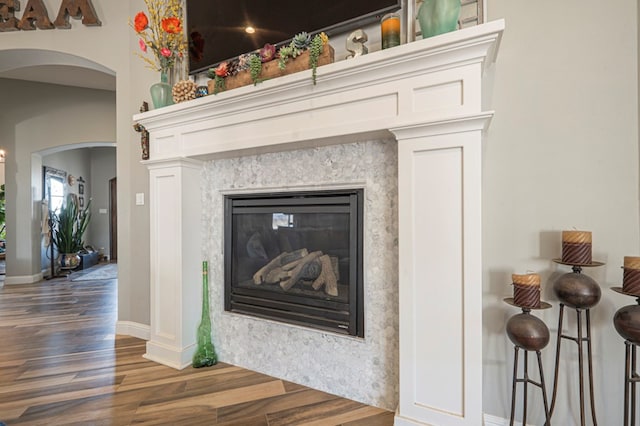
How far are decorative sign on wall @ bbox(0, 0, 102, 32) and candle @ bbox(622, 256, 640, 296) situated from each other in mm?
4105

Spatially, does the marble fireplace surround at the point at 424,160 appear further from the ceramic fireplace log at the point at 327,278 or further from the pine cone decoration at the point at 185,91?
the pine cone decoration at the point at 185,91

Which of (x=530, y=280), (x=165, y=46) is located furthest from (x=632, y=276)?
(x=165, y=46)

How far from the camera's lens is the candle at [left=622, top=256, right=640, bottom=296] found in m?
1.17

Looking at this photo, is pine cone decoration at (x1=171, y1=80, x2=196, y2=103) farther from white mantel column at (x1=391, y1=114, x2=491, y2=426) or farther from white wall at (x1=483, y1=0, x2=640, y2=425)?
white wall at (x1=483, y1=0, x2=640, y2=425)

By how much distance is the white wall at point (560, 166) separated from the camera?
131cm

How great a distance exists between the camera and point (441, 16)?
140 centimetres

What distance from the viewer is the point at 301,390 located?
74.9 inches

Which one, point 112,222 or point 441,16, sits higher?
point 441,16

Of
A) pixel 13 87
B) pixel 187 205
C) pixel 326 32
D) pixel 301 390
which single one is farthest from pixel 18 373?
pixel 13 87

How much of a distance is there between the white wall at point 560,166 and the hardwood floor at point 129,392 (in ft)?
2.90

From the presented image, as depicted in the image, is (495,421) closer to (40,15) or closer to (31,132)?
(40,15)

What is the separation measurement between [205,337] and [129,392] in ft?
1.70

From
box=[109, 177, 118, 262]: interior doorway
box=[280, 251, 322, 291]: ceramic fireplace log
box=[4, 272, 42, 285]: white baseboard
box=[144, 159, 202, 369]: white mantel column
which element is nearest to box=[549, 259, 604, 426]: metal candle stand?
box=[280, 251, 322, 291]: ceramic fireplace log

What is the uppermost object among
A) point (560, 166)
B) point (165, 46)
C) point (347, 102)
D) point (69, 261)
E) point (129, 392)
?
point (165, 46)
